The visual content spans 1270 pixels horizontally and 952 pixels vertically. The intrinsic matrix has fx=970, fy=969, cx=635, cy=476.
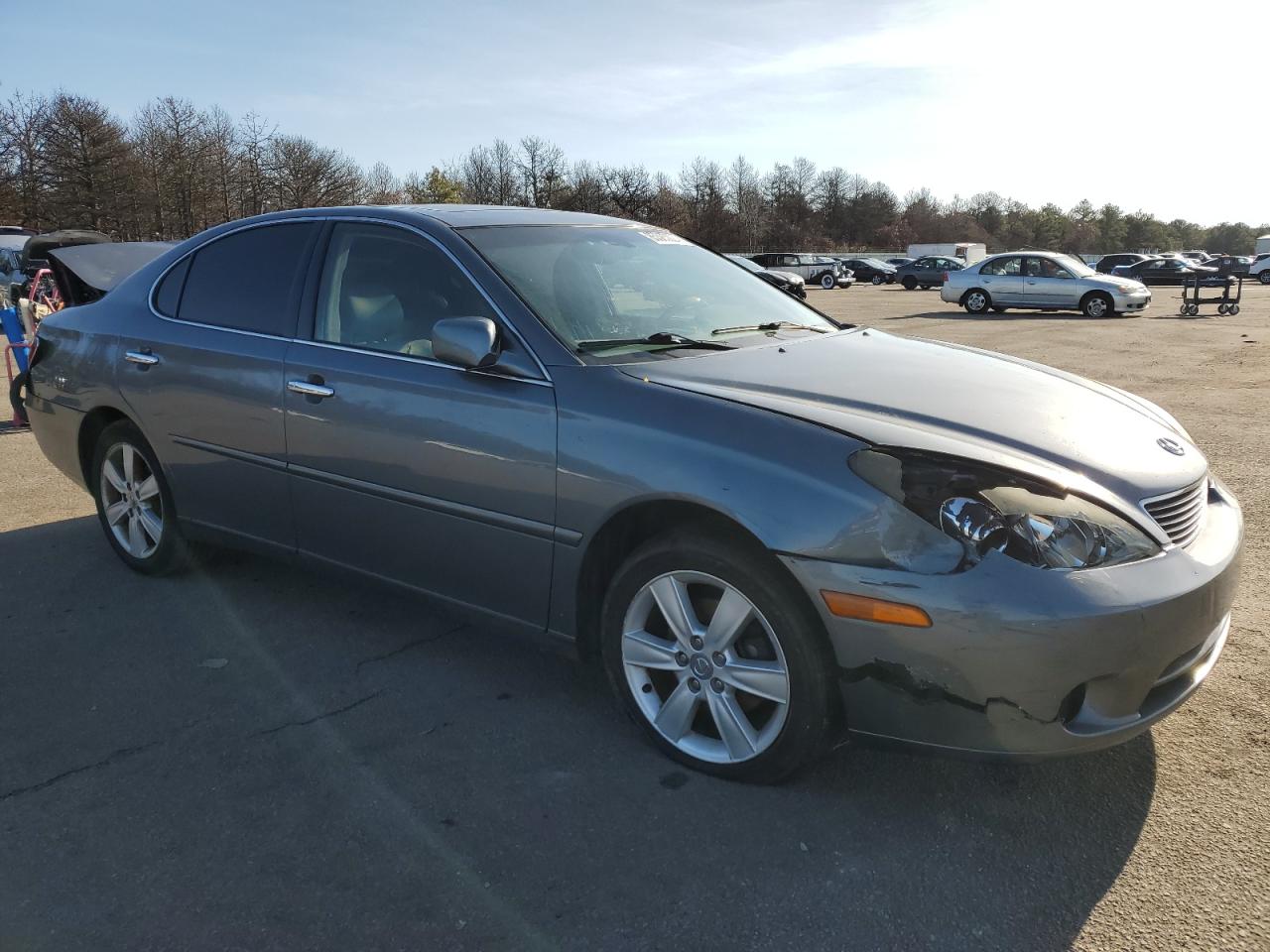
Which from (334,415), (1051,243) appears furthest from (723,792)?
(1051,243)

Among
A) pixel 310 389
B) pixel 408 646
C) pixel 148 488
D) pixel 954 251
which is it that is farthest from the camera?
pixel 954 251

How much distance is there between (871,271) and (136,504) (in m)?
50.4

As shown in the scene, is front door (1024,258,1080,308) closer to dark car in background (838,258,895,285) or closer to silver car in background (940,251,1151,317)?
silver car in background (940,251,1151,317)

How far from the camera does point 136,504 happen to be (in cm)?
460

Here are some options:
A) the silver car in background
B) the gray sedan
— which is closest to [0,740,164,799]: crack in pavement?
the gray sedan

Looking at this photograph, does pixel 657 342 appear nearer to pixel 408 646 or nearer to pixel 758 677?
pixel 758 677

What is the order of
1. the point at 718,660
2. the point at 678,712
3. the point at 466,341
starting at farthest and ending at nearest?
the point at 466,341 < the point at 678,712 < the point at 718,660

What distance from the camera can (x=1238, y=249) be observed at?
A: 388ft

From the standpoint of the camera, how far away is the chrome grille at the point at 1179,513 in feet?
8.69

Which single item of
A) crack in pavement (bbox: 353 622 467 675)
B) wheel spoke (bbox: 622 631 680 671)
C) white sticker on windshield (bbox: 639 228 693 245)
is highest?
white sticker on windshield (bbox: 639 228 693 245)

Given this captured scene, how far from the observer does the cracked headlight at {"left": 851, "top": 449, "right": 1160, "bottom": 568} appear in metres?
2.39

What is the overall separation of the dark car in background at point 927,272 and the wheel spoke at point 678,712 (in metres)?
43.8

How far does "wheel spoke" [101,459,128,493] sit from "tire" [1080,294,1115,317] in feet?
76.7

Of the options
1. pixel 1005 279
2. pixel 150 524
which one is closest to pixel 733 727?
pixel 150 524
